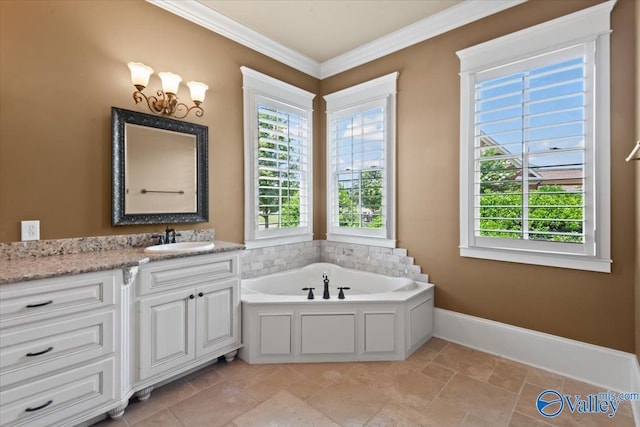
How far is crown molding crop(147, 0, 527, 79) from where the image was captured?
2689 mm

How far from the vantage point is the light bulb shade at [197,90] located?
2.63 metres

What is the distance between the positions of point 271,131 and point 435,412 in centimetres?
292

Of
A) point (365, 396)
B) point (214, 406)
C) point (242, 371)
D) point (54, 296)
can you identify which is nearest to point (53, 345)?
point (54, 296)

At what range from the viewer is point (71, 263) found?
5.84 feet

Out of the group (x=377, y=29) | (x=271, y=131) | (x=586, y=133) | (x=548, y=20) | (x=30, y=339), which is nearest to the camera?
(x=30, y=339)

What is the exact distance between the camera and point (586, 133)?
223cm

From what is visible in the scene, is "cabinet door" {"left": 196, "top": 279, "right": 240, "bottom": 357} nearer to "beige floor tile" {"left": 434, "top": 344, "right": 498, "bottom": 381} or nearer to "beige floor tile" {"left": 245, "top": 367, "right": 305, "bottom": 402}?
"beige floor tile" {"left": 245, "top": 367, "right": 305, "bottom": 402}

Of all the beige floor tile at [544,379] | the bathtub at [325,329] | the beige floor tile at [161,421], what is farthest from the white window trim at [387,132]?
the beige floor tile at [161,421]

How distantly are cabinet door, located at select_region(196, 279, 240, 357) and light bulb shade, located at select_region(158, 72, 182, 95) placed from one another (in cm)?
162

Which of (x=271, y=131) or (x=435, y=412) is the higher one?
(x=271, y=131)

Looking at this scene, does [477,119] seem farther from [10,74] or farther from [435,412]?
[10,74]

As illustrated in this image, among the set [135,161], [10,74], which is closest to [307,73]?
[135,161]

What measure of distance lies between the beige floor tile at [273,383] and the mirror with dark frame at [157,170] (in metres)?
1.47

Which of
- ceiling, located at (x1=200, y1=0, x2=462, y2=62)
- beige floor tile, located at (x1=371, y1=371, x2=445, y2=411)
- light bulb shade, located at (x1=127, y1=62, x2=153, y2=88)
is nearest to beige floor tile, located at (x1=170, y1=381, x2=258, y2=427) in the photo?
beige floor tile, located at (x1=371, y1=371, x2=445, y2=411)
